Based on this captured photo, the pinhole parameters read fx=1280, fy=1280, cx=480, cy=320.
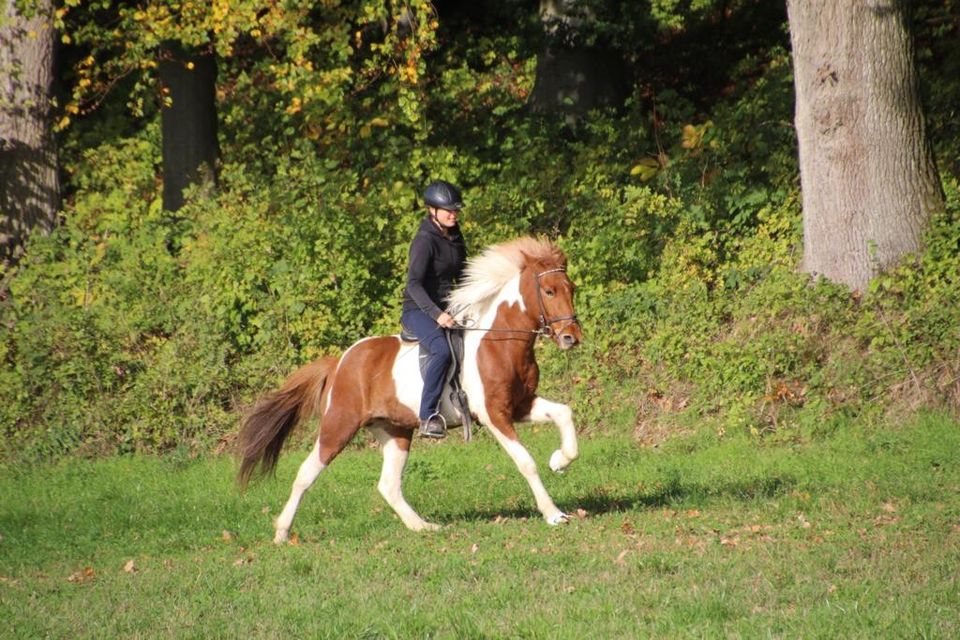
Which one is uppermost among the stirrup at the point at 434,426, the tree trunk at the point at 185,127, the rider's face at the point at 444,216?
the tree trunk at the point at 185,127

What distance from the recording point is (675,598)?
24.5 feet

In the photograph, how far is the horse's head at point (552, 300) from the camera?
9828mm

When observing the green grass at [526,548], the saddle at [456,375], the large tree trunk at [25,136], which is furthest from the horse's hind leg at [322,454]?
A: the large tree trunk at [25,136]

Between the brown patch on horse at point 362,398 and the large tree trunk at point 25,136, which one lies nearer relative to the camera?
the brown patch on horse at point 362,398

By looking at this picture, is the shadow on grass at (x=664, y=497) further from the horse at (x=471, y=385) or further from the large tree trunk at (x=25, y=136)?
the large tree trunk at (x=25, y=136)

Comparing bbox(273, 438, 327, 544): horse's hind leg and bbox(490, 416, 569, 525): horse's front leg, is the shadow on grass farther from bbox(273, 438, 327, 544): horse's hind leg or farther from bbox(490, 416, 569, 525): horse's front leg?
bbox(273, 438, 327, 544): horse's hind leg

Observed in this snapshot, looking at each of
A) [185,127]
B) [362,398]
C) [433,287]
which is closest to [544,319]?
[433,287]

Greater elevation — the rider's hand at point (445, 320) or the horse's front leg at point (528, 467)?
the rider's hand at point (445, 320)

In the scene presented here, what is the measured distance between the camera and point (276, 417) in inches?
444

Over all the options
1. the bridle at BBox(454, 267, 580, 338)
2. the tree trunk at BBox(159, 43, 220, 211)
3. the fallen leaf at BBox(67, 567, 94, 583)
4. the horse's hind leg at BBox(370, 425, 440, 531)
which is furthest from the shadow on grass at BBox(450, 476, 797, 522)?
the tree trunk at BBox(159, 43, 220, 211)

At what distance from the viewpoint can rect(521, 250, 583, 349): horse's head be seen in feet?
32.2

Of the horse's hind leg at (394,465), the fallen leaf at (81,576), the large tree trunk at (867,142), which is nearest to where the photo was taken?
the fallen leaf at (81,576)

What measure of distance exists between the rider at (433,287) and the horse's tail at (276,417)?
125 cm

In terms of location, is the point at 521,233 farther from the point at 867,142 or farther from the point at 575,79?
the point at 867,142
